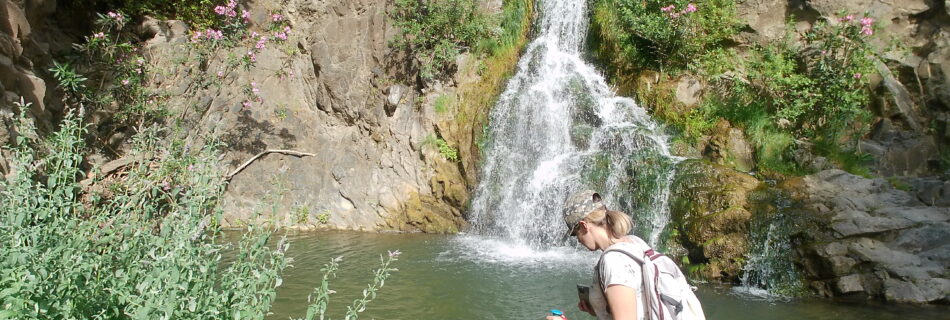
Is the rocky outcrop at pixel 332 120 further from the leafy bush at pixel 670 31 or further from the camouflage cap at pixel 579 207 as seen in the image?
the camouflage cap at pixel 579 207

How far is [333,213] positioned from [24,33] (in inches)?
240

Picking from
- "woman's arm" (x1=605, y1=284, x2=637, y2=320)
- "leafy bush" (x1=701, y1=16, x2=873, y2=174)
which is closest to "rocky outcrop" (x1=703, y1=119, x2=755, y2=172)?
"leafy bush" (x1=701, y1=16, x2=873, y2=174)

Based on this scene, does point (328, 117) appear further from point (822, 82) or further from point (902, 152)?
point (902, 152)

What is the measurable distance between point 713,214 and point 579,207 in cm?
555

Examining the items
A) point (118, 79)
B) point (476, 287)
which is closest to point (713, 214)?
point (476, 287)

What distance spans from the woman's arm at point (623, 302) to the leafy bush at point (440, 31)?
9960 mm

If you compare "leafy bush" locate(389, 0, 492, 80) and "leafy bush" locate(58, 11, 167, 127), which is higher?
"leafy bush" locate(389, 0, 492, 80)

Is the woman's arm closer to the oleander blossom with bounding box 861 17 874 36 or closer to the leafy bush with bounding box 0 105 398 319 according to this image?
the leafy bush with bounding box 0 105 398 319

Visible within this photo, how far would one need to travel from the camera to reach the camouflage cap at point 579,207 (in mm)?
2479

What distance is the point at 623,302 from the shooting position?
2215 millimetres

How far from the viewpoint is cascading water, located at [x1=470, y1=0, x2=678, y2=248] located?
866 cm

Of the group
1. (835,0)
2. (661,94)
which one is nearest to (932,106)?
(835,0)

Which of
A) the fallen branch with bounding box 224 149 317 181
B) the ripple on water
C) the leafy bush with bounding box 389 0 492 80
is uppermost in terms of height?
the leafy bush with bounding box 389 0 492 80

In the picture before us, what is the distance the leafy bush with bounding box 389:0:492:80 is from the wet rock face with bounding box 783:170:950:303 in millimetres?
6981
